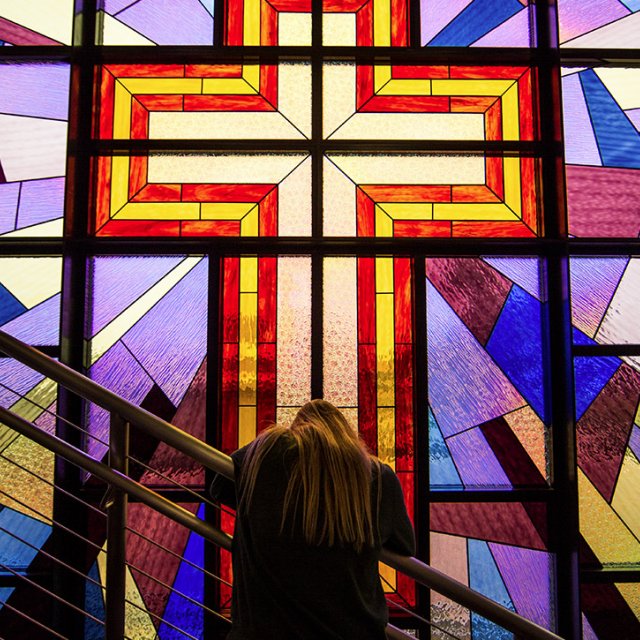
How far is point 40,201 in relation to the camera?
9.73 feet

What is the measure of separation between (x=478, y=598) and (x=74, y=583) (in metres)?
1.93

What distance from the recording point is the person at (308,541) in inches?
46.6

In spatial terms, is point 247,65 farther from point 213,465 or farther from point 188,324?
point 213,465

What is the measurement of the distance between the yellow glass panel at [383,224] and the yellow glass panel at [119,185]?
45.1 inches

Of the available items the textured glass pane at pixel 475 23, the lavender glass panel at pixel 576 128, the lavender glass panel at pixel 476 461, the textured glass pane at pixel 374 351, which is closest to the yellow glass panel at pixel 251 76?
the textured glass pane at pixel 475 23

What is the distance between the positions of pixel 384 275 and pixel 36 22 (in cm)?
202

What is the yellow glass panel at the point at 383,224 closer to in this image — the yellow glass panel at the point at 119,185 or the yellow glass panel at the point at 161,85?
the yellow glass panel at the point at 161,85

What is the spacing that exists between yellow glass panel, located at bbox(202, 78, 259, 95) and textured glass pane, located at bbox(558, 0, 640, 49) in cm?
151

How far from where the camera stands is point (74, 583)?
275 centimetres

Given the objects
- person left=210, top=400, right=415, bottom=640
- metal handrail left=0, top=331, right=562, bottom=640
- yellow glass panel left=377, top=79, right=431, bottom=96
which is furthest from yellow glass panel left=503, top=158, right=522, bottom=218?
person left=210, top=400, right=415, bottom=640

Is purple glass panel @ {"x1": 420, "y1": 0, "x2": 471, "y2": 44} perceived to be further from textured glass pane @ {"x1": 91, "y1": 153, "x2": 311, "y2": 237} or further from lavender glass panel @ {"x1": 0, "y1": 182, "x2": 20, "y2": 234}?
lavender glass panel @ {"x1": 0, "y1": 182, "x2": 20, "y2": 234}

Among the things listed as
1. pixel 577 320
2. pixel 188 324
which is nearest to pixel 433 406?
pixel 577 320

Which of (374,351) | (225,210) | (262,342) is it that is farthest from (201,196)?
(374,351)

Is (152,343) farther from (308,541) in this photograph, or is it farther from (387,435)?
(308,541)
